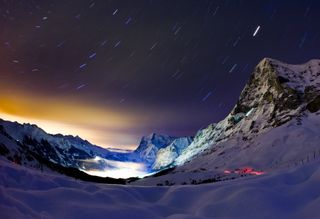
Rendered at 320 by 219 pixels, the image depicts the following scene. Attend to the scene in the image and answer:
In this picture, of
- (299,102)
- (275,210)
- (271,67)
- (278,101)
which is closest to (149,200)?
(275,210)

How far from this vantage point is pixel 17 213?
8344mm

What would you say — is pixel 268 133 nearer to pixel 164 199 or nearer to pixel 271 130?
pixel 271 130

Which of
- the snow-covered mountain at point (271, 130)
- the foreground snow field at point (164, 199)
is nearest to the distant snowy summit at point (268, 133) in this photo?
the snow-covered mountain at point (271, 130)

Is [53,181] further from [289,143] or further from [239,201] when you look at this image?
[289,143]

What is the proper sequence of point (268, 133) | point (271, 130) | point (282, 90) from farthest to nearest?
point (282, 90)
point (271, 130)
point (268, 133)

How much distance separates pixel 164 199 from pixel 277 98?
154326mm

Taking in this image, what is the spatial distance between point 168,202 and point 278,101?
149800mm

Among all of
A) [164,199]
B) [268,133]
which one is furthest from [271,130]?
[164,199]

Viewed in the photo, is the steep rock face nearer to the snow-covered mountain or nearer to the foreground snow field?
the snow-covered mountain

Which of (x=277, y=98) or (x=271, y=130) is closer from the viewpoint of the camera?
(x=271, y=130)

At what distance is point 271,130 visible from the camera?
121 m

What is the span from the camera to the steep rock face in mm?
132625

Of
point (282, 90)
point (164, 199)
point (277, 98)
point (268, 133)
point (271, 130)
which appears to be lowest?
point (164, 199)

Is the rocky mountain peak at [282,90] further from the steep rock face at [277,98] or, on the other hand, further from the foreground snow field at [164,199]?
the foreground snow field at [164,199]
